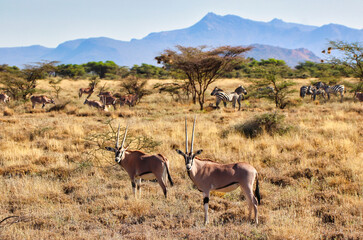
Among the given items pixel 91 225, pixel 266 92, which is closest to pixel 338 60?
pixel 266 92

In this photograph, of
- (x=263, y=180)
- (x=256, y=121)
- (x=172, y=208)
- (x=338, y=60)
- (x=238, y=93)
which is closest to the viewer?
(x=172, y=208)

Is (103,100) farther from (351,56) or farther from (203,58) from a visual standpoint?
(351,56)

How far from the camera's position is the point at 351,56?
21.8 meters

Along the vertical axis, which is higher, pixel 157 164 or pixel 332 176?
pixel 157 164

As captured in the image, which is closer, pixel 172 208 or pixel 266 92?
pixel 172 208

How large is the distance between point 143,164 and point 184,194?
3.45ft

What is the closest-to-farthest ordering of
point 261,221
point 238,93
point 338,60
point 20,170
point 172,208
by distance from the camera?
point 261,221, point 172,208, point 20,170, point 238,93, point 338,60

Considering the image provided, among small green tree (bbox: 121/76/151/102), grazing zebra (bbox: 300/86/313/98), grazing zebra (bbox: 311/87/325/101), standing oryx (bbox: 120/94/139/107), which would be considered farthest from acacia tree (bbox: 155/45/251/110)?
grazing zebra (bbox: 311/87/325/101)

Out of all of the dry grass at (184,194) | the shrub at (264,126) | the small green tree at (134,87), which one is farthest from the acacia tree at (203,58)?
the dry grass at (184,194)

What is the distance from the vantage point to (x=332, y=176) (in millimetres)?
6602

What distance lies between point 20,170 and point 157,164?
163 inches

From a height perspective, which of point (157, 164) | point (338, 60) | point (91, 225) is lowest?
point (91, 225)

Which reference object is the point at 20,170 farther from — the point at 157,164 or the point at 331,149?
the point at 331,149

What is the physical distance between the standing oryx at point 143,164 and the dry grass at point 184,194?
45cm
